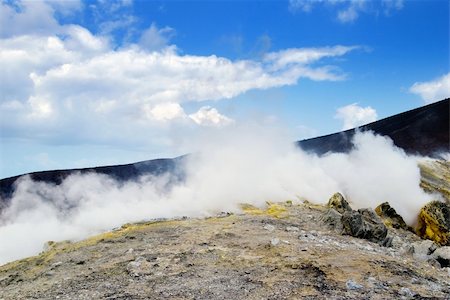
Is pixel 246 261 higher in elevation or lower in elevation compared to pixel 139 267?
lower

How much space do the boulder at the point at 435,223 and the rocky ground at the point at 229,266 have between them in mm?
5633

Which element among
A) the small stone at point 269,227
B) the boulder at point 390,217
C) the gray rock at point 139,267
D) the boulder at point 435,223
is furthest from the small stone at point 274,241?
the boulder at point 435,223

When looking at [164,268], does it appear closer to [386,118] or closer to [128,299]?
[128,299]

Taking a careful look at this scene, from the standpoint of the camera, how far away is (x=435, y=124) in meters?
70.0

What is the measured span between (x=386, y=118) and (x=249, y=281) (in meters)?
72.5

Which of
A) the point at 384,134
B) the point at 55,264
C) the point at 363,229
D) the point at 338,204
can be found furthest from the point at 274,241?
the point at 384,134

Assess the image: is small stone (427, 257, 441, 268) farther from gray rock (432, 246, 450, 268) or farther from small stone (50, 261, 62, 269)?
small stone (50, 261, 62, 269)

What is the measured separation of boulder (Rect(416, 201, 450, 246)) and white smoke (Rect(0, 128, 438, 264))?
7.26 ft

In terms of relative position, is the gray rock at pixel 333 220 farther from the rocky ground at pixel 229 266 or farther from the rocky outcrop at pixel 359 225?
the rocky ground at pixel 229 266

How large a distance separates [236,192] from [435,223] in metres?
10.2

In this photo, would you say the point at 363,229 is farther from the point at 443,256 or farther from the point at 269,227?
the point at 269,227

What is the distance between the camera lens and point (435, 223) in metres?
22.5

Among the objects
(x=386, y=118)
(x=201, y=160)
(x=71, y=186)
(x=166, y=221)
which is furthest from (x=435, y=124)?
(x=166, y=221)

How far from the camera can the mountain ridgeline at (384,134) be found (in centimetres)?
4834
